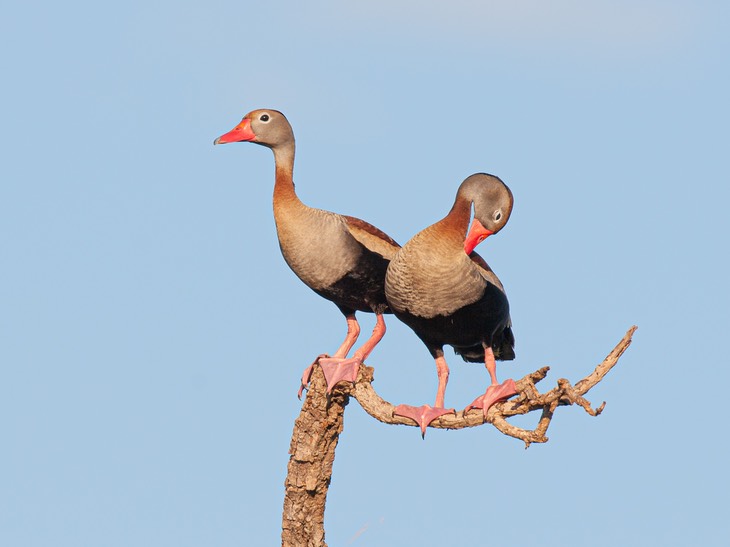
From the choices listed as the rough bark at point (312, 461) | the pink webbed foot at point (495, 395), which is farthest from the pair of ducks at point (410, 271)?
the rough bark at point (312, 461)

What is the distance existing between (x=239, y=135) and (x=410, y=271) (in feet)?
8.68

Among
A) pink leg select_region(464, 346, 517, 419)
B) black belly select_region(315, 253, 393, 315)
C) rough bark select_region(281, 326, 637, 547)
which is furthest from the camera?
black belly select_region(315, 253, 393, 315)

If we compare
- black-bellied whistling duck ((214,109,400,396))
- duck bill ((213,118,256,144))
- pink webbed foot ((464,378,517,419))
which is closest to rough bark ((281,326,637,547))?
pink webbed foot ((464,378,517,419))

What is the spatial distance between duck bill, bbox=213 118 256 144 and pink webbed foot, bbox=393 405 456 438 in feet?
9.83

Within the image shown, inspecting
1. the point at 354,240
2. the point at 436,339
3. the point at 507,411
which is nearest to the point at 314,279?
the point at 354,240

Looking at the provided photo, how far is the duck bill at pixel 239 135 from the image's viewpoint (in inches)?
433

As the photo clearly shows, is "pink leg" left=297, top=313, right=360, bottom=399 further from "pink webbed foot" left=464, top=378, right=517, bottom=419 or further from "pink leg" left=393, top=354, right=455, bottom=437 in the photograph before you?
"pink webbed foot" left=464, top=378, right=517, bottom=419

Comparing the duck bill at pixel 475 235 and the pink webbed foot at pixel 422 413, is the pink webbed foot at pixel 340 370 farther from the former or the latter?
the duck bill at pixel 475 235

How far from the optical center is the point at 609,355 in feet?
27.1

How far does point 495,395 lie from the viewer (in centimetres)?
893

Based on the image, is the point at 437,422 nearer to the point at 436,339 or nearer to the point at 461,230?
the point at 436,339

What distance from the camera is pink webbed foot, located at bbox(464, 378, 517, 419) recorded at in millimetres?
8836

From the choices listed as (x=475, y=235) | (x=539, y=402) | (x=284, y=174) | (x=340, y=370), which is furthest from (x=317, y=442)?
(x=284, y=174)

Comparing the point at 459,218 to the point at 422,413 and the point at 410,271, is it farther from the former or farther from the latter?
the point at 422,413
